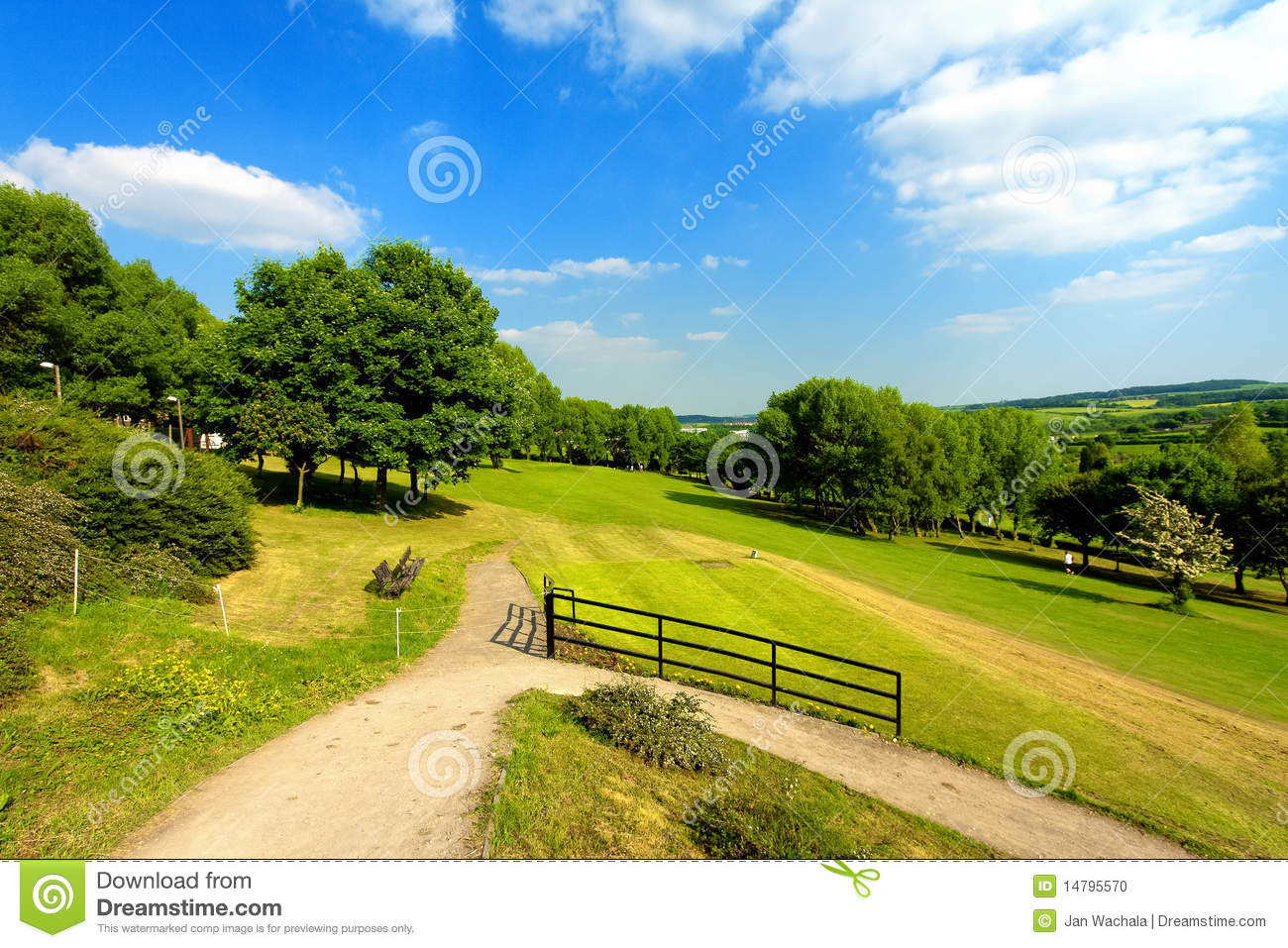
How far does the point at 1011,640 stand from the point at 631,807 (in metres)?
21.4

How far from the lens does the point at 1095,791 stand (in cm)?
921

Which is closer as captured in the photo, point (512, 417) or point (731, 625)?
point (731, 625)

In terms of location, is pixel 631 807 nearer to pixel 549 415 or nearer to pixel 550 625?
pixel 550 625

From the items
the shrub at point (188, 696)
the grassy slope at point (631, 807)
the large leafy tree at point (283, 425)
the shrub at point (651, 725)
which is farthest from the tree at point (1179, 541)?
the large leafy tree at point (283, 425)

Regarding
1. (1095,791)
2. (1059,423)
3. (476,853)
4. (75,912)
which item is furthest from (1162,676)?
(1059,423)

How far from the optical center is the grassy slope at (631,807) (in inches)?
231

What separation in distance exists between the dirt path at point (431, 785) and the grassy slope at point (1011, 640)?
6.01 ft

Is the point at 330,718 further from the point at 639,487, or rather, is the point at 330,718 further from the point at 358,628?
the point at 639,487

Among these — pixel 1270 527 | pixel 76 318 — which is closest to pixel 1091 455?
pixel 1270 527

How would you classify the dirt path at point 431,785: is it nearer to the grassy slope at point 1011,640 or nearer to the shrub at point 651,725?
the shrub at point 651,725

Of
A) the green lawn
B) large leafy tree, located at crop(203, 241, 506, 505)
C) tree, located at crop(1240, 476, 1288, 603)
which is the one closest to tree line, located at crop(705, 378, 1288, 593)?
tree, located at crop(1240, 476, 1288, 603)

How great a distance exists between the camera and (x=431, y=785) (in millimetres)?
6953

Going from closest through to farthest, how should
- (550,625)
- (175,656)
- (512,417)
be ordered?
(175,656) < (550,625) < (512,417)

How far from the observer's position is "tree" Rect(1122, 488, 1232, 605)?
29047 mm
